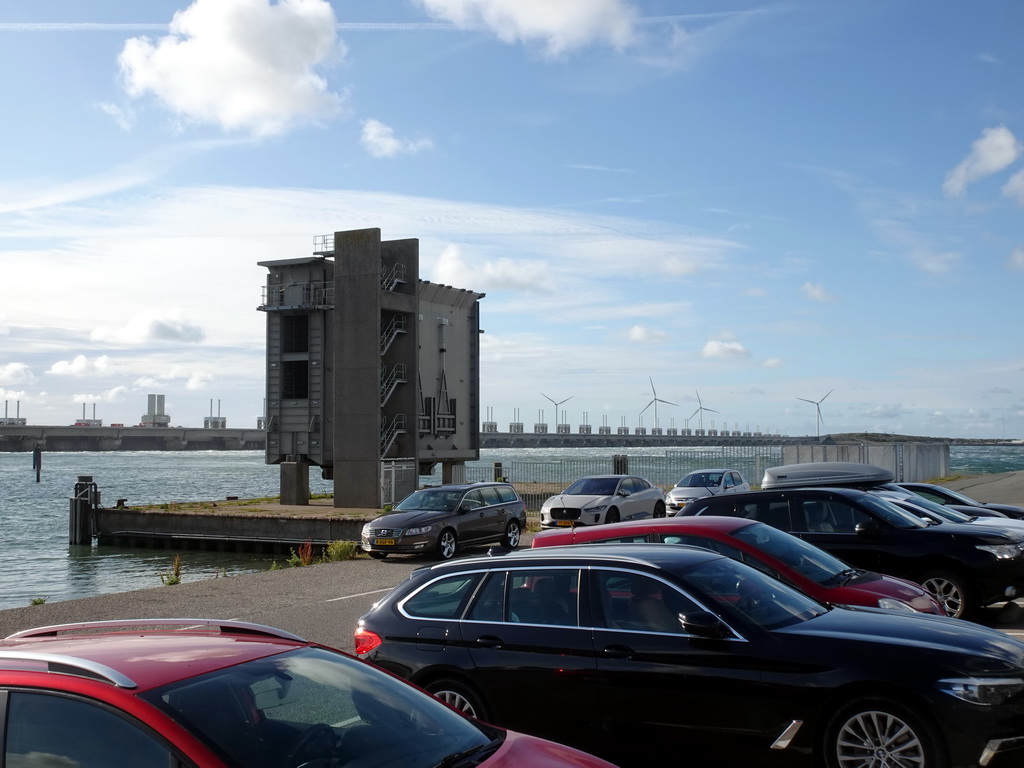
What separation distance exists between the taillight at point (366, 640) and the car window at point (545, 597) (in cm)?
109

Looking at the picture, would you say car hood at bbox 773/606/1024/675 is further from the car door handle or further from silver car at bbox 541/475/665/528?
silver car at bbox 541/475/665/528

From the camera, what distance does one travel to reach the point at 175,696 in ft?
11.3

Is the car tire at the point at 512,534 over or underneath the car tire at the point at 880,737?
underneath

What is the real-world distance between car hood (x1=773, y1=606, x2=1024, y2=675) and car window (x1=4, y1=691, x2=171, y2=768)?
4158 mm

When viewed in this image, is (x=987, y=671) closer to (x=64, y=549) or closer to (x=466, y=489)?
(x=466, y=489)

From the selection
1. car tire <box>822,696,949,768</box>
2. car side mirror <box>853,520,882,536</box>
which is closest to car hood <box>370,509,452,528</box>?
car side mirror <box>853,520,882,536</box>

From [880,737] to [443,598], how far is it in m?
3.08

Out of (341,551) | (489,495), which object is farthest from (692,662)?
(489,495)

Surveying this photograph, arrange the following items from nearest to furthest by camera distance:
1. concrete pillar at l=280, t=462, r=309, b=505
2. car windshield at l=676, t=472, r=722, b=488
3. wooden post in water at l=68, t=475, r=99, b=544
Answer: car windshield at l=676, t=472, r=722, b=488
wooden post in water at l=68, t=475, r=99, b=544
concrete pillar at l=280, t=462, r=309, b=505

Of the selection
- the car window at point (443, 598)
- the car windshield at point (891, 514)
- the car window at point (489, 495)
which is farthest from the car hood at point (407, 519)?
the car window at point (443, 598)

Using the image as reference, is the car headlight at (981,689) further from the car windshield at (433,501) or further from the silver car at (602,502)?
the silver car at (602,502)

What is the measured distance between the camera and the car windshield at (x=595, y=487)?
1057 inches

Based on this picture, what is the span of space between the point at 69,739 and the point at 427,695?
153 cm

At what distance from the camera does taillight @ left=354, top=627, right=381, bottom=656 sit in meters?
7.28
